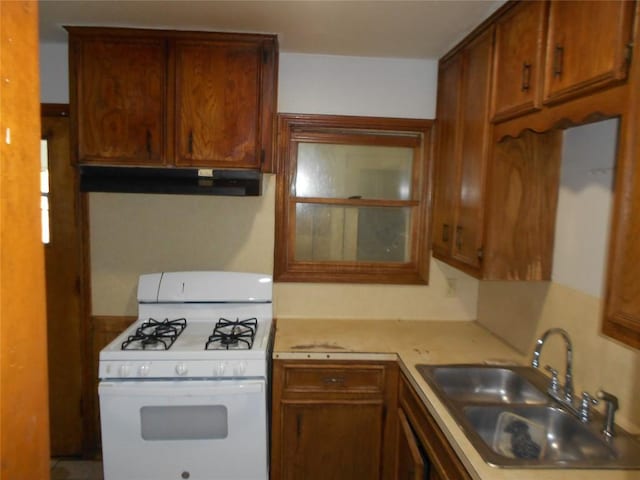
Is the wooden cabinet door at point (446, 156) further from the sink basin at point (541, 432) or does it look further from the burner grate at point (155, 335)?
the burner grate at point (155, 335)

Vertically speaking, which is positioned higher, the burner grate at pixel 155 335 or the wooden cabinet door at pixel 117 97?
the wooden cabinet door at pixel 117 97

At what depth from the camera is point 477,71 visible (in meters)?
1.86

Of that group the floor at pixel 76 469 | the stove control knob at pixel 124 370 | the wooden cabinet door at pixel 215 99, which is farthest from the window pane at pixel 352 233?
the floor at pixel 76 469

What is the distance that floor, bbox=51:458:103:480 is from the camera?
2.36 m

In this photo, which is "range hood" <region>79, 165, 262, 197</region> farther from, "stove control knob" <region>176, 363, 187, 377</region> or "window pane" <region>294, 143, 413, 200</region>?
"stove control knob" <region>176, 363, 187, 377</region>

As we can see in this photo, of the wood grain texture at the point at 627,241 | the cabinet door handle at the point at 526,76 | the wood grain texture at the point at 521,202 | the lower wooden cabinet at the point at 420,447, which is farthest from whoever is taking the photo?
the wood grain texture at the point at 521,202

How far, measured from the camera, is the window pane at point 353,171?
248cm

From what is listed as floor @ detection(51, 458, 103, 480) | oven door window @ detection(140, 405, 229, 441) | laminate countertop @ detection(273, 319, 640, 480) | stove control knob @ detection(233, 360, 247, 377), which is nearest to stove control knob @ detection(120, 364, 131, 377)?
oven door window @ detection(140, 405, 229, 441)

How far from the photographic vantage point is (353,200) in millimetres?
2477

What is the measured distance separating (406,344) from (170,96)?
66.7 inches

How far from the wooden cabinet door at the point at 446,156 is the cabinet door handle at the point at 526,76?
599mm

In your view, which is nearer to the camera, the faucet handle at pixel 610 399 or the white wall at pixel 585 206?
the faucet handle at pixel 610 399

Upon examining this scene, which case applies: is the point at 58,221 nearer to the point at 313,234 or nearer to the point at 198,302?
the point at 198,302

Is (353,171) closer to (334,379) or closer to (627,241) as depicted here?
(334,379)
